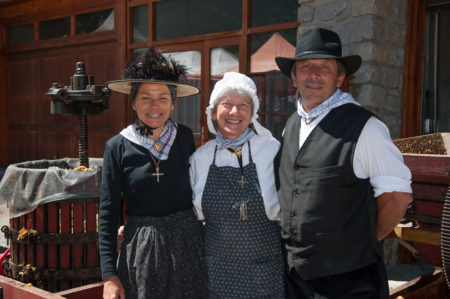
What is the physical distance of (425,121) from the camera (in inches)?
202

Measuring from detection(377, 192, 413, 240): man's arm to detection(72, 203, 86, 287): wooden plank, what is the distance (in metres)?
2.05

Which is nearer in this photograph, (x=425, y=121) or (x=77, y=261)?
(x=77, y=261)

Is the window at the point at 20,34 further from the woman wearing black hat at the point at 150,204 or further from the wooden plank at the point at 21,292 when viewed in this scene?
the woman wearing black hat at the point at 150,204

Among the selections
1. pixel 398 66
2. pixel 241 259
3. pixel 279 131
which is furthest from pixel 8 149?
pixel 241 259

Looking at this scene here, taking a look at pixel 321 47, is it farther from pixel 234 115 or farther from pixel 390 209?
pixel 390 209

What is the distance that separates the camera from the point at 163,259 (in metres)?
2.21

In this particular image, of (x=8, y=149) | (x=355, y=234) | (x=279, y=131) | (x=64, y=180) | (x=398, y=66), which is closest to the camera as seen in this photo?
(x=355, y=234)

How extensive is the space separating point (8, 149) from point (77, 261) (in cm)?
727

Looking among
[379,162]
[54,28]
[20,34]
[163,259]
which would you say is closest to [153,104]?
[163,259]

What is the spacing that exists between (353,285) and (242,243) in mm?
525

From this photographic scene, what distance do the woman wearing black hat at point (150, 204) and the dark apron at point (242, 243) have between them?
15 centimetres

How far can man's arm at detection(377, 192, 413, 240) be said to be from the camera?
6.23ft

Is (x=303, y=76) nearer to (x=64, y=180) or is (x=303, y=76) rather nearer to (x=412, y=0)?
(x=64, y=180)

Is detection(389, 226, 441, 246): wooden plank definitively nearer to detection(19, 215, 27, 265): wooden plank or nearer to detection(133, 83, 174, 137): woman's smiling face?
detection(133, 83, 174, 137): woman's smiling face
